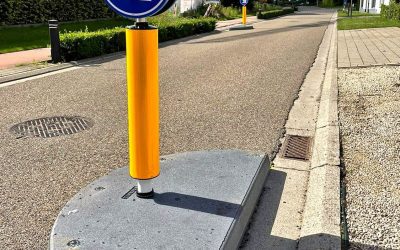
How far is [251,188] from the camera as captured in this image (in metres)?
3.35

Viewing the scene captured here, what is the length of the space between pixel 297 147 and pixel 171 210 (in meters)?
2.35

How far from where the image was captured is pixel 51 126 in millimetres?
5629

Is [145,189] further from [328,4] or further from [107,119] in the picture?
[328,4]

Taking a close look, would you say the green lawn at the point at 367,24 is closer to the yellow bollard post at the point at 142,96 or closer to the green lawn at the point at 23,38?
the green lawn at the point at 23,38

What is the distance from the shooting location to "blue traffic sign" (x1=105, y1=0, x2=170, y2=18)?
2.55 meters

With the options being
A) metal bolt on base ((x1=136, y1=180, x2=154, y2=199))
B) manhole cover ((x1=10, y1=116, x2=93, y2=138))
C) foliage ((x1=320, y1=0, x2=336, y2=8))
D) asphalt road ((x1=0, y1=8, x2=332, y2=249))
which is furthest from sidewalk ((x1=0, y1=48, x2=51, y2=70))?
foliage ((x1=320, y1=0, x2=336, y2=8))

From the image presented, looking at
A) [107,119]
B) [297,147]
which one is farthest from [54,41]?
[297,147]

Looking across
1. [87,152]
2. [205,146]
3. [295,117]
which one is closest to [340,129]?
[295,117]

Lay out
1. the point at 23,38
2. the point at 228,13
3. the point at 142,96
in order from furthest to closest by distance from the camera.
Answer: the point at 228,13, the point at 23,38, the point at 142,96

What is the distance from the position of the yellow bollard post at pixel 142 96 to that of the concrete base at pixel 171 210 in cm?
30

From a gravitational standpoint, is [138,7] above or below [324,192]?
above

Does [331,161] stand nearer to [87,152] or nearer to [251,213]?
A: [251,213]

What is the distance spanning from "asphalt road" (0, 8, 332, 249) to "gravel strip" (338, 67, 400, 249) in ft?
2.98

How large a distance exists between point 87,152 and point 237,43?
1284 centimetres
